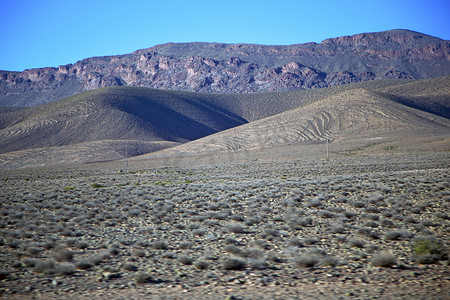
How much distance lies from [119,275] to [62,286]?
Answer: 0.99m

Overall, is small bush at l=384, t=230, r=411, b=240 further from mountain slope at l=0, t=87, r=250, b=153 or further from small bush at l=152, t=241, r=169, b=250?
mountain slope at l=0, t=87, r=250, b=153

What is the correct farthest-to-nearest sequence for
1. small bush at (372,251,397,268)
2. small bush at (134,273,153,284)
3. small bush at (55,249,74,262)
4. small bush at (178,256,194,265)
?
1. small bush at (55,249,74,262)
2. small bush at (178,256,194,265)
3. small bush at (372,251,397,268)
4. small bush at (134,273,153,284)

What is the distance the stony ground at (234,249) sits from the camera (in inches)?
253

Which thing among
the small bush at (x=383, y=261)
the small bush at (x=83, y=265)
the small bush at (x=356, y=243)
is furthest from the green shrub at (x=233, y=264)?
the small bush at (x=356, y=243)

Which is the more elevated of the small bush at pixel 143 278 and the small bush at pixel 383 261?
the small bush at pixel 143 278

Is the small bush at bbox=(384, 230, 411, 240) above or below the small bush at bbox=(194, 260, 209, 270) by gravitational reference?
below

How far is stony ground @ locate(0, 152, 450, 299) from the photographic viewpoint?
641 cm

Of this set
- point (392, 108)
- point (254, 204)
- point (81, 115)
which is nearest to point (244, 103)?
point (81, 115)

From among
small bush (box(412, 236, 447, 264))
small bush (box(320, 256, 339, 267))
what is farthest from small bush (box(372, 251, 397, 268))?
small bush (box(320, 256, 339, 267))

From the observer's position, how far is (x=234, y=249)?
28.1 feet

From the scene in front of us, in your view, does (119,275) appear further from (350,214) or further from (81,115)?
(81,115)

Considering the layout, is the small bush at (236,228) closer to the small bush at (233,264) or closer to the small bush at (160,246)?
the small bush at (160,246)

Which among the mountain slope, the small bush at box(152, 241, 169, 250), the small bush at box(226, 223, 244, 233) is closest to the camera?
the small bush at box(152, 241, 169, 250)

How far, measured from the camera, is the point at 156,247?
9141 millimetres
